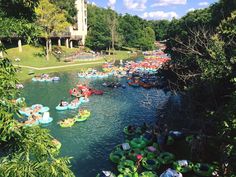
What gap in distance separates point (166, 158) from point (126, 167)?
2.82 m

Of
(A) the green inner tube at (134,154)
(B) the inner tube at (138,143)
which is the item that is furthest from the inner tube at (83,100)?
(A) the green inner tube at (134,154)

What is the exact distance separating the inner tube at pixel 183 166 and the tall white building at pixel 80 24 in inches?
2378

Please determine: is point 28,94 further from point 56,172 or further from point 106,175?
point 56,172

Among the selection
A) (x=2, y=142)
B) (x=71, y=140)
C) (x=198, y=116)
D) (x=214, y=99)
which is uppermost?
(x=2, y=142)

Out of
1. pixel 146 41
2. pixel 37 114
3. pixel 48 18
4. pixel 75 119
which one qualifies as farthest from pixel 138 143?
pixel 146 41

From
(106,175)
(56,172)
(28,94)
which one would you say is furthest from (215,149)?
(28,94)

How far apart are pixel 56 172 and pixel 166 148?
1583cm

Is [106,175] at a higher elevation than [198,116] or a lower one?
lower

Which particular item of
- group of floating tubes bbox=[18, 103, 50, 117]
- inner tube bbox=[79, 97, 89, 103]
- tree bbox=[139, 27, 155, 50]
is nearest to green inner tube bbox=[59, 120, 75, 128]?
group of floating tubes bbox=[18, 103, 50, 117]

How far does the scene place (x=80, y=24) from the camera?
76.4m

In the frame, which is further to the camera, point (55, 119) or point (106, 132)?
point (55, 119)

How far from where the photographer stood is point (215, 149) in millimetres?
18500

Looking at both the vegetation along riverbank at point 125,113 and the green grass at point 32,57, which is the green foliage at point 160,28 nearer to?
the green grass at point 32,57

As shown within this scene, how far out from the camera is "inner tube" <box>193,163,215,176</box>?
1714 centimetres
